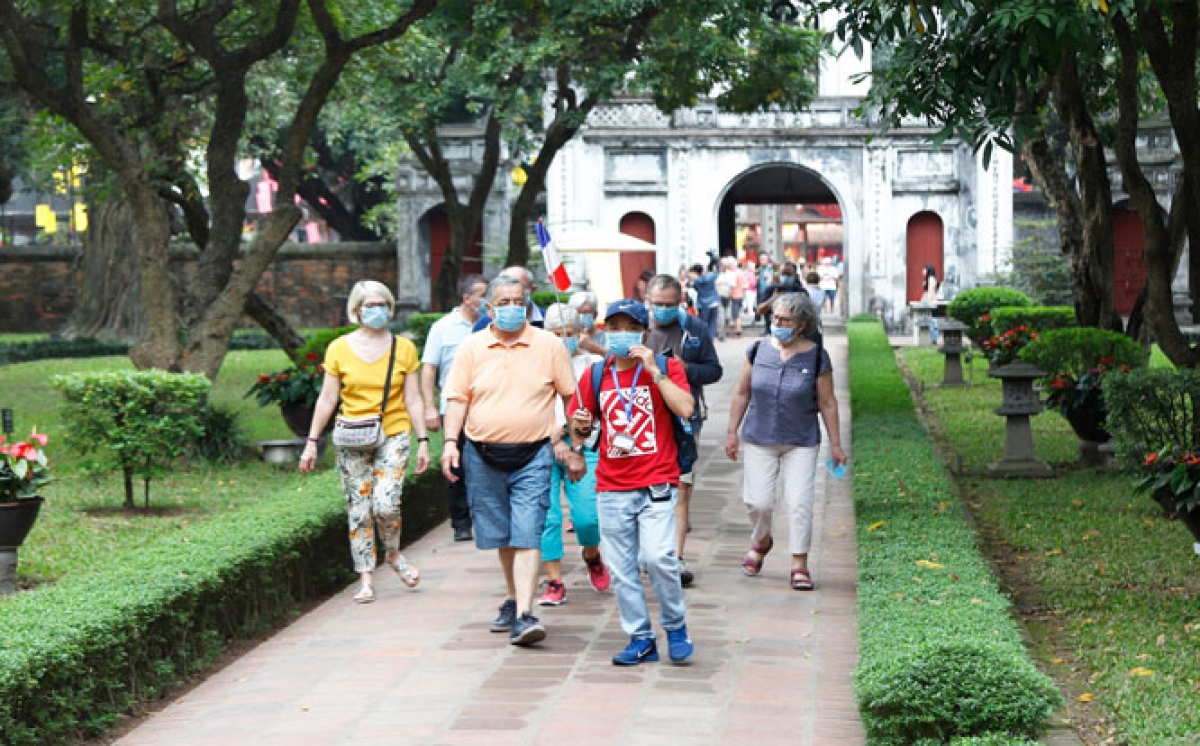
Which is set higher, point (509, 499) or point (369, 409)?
point (369, 409)

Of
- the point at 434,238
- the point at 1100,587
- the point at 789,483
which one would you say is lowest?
the point at 1100,587

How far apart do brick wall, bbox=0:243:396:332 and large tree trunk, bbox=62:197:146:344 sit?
5.95 metres

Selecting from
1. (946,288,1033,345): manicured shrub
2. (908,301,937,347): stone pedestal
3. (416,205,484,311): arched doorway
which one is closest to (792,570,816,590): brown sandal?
(946,288,1033,345): manicured shrub

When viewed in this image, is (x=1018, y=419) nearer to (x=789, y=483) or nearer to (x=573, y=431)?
(x=789, y=483)

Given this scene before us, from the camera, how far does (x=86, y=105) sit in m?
16.2

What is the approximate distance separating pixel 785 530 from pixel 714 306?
60.0ft

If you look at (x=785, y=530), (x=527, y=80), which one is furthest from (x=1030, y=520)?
Result: (x=527, y=80)

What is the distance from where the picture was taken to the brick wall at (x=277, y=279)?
40.0m

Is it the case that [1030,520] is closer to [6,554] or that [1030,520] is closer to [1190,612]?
[1190,612]

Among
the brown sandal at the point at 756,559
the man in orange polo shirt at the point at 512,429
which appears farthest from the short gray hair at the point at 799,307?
the man in orange polo shirt at the point at 512,429

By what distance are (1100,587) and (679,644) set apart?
318 cm

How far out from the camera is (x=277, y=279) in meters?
40.5

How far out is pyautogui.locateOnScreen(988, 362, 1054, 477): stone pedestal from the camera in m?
14.5

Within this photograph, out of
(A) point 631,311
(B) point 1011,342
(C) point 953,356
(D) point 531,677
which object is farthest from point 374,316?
(C) point 953,356
